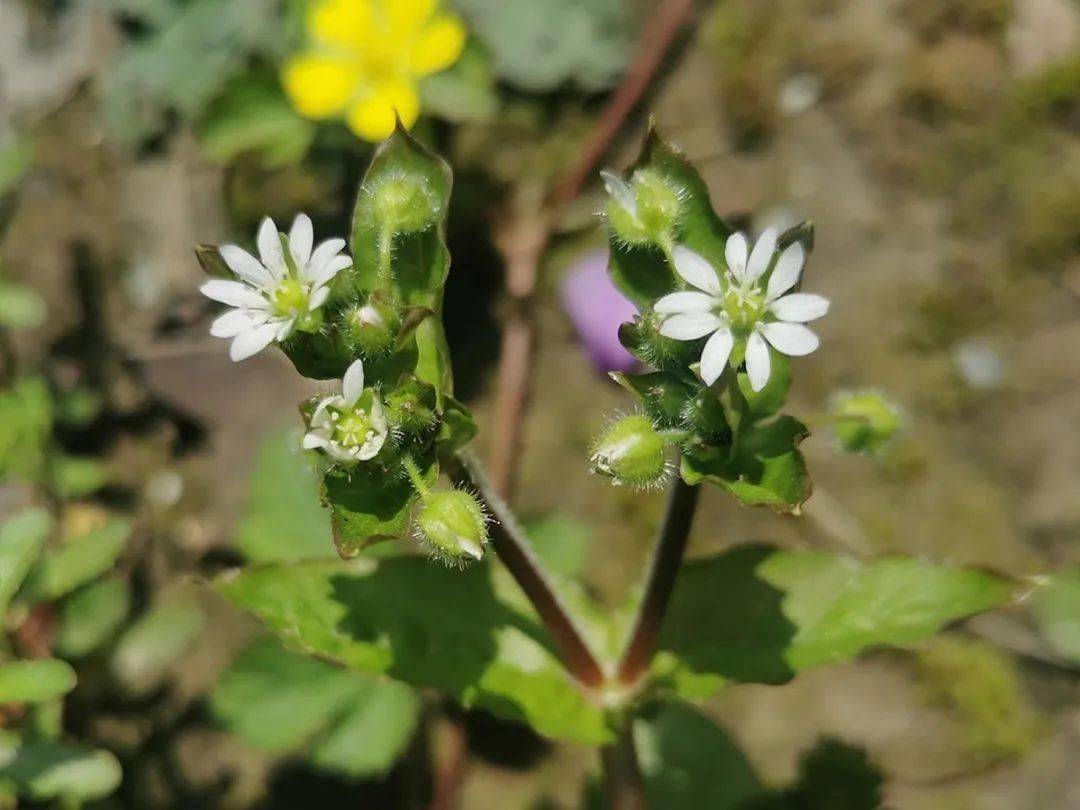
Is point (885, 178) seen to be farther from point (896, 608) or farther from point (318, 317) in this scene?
point (318, 317)

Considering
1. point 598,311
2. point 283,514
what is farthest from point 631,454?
point 598,311

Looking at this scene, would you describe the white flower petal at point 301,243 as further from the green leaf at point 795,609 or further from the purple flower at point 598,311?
the purple flower at point 598,311

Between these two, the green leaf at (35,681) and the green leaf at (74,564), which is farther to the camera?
the green leaf at (74,564)

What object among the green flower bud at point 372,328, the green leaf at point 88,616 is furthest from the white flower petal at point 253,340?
the green leaf at point 88,616

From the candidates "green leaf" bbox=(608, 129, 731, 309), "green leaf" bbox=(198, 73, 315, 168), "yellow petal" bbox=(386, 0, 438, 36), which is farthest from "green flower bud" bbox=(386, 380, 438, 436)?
"green leaf" bbox=(198, 73, 315, 168)

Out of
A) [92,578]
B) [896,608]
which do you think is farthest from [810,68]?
[92,578]

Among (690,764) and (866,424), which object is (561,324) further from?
(866,424)

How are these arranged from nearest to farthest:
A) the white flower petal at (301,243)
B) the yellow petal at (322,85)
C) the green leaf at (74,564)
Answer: the white flower petal at (301,243) < the green leaf at (74,564) < the yellow petal at (322,85)

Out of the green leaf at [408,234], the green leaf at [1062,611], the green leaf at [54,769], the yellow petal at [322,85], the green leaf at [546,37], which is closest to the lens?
the green leaf at [408,234]
